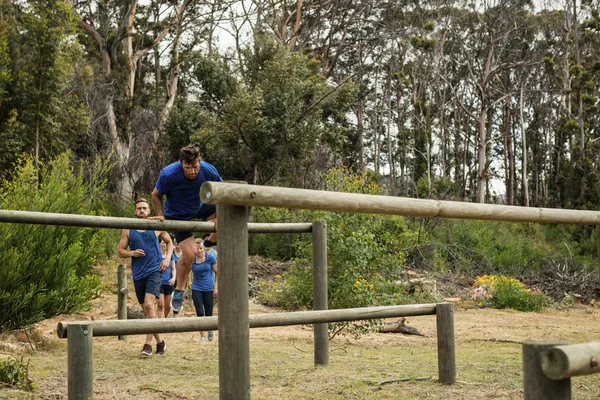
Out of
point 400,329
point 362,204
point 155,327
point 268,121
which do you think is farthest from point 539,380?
point 268,121

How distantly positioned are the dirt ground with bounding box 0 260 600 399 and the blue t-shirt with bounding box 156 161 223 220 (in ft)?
4.63

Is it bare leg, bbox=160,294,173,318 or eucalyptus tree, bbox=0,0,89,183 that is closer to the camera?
bare leg, bbox=160,294,173,318

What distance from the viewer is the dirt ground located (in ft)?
17.7

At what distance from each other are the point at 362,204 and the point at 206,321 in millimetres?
1317

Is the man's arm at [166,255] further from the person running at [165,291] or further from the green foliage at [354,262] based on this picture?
the green foliage at [354,262]

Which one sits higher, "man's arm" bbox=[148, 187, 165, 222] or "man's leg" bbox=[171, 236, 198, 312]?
"man's arm" bbox=[148, 187, 165, 222]

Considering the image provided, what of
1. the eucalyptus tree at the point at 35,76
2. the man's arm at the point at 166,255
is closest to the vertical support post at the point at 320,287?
the man's arm at the point at 166,255

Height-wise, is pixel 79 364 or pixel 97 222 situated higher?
pixel 97 222

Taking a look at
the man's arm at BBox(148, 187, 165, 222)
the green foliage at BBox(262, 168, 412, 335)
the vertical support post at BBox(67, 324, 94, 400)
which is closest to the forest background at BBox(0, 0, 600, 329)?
the green foliage at BBox(262, 168, 412, 335)

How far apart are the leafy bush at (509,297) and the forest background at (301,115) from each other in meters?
2.28

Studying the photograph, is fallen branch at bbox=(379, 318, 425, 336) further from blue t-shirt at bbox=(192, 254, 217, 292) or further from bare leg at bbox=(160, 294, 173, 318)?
bare leg at bbox=(160, 294, 173, 318)

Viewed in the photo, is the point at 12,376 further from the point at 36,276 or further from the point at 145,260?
the point at 36,276

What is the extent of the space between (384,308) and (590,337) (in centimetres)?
571

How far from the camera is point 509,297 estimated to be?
15297 mm
